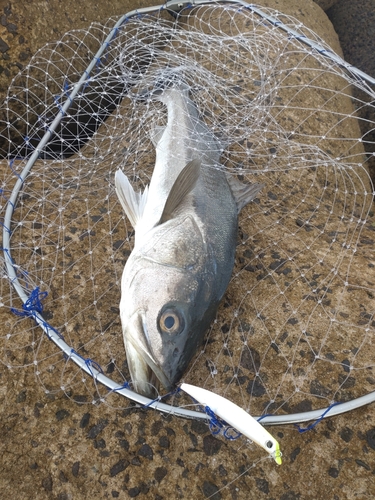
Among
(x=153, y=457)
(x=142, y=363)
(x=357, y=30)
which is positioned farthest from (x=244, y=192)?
(x=357, y=30)

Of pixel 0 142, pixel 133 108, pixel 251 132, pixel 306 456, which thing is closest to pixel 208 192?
pixel 251 132

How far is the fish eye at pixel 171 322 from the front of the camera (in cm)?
209

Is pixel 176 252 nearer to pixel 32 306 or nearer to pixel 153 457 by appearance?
pixel 32 306

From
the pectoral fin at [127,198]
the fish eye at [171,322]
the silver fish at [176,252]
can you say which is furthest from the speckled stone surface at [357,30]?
the fish eye at [171,322]

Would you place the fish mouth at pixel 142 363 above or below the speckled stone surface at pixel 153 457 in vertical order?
above

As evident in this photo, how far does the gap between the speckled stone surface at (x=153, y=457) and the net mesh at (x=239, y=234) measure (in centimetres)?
12

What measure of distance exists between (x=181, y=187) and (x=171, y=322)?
896 mm

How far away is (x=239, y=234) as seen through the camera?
3.04 metres

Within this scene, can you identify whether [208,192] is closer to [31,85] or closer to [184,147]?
[184,147]

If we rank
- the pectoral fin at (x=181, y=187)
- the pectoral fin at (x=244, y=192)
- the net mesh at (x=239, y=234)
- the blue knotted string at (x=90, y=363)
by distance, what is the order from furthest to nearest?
1. the pectoral fin at (x=244, y=192)
2. the pectoral fin at (x=181, y=187)
3. the net mesh at (x=239, y=234)
4. the blue knotted string at (x=90, y=363)

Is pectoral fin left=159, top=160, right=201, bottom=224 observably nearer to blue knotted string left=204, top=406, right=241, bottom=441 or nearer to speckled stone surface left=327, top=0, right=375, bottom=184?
blue knotted string left=204, top=406, right=241, bottom=441

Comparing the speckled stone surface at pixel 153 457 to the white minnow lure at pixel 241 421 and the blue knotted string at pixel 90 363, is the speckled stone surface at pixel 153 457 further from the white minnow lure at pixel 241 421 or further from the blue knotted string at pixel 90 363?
the white minnow lure at pixel 241 421

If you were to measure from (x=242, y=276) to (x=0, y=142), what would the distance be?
2449 millimetres

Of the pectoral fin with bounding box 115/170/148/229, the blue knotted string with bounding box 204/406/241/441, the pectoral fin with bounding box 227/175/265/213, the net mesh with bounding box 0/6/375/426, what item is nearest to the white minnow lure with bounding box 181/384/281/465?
the blue knotted string with bounding box 204/406/241/441
